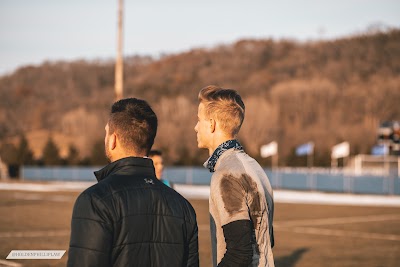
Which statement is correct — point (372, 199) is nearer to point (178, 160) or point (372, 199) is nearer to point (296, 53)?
point (178, 160)

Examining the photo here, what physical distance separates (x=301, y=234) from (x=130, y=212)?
15223mm

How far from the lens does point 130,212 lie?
10.5 feet

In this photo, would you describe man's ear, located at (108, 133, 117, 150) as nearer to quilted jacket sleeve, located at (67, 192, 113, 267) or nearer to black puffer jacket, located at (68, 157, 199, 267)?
black puffer jacket, located at (68, 157, 199, 267)

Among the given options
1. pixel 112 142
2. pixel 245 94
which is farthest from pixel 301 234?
pixel 245 94

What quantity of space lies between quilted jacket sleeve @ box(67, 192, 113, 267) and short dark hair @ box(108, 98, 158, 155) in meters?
0.46

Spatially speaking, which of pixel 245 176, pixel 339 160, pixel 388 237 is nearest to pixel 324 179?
pixel 388 237

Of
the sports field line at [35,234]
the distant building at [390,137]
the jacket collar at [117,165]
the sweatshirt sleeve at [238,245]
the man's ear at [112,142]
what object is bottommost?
the sports field line at [35,234]

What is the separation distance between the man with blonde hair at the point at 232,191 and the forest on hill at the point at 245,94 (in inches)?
2314

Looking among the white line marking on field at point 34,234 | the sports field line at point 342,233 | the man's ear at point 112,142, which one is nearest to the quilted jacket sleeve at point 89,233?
the man's ear at point 112,142

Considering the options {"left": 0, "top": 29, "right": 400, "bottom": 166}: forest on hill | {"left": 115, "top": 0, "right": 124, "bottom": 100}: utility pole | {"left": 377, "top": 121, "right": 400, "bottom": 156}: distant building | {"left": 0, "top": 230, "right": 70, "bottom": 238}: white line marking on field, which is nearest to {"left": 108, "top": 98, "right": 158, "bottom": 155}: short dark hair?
{"left": 0, "top": 230, "right": 70, "bottom": 238}: white line marking on field

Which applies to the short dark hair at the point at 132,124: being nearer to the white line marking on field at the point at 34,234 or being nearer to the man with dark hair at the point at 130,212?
the man with dark hair at the point at 130,212

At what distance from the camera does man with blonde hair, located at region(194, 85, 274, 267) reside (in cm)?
387

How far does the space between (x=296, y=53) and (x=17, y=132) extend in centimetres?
7389

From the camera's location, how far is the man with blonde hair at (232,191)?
152 inches
